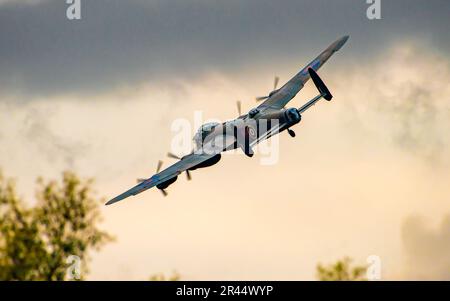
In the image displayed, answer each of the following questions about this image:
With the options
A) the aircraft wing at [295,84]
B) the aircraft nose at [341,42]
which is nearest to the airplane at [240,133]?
the aircraft wing at [295,84]

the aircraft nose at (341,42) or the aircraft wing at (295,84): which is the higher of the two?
the aircraft nose at (341,42)

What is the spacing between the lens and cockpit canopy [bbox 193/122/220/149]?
289 ft

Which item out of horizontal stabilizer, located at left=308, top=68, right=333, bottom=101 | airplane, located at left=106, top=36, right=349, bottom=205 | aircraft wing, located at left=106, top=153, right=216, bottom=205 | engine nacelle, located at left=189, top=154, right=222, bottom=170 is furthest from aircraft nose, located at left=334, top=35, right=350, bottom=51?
aircraft wing, located at left=106, top=153, right=216, bottom=205

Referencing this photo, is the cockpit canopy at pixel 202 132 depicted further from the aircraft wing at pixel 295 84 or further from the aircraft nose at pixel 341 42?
the aircraft nose at pixel 341 42

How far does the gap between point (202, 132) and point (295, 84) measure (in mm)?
9928

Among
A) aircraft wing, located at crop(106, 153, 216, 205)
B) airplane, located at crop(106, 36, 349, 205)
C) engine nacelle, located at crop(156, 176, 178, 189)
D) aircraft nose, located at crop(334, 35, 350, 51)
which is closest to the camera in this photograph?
airplane, located at crop(106, 36, 349, 205)

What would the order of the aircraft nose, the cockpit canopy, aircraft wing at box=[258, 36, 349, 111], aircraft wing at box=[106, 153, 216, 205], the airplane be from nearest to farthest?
the airplane, aircraft wing at box=[106, 153, 216, 205], aircraft wing at box=[258, 36, 349, 111], the cockpit canopy, the aircraft nose

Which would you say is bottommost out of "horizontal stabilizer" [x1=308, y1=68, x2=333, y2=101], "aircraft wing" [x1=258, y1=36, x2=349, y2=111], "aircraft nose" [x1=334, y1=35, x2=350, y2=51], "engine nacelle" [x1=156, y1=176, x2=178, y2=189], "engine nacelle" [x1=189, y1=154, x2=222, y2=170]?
"engine nacelle" [x1=156, y1=176, x2=178, y2=189]

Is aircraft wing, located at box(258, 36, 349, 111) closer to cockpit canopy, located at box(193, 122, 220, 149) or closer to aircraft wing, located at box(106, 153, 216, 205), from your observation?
cockpit canopy, located at box(193, 122, 220, 149)

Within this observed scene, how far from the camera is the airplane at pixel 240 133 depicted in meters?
80.4

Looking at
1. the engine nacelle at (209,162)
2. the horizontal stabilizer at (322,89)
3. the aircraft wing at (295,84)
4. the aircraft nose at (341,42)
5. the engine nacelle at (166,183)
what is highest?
the aircraft nose at (341,42)
